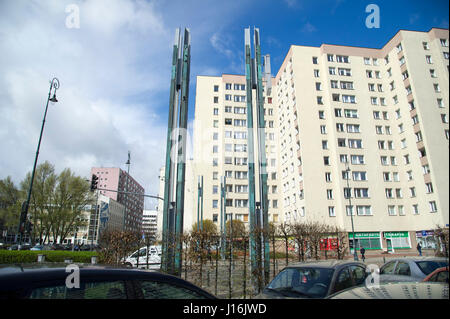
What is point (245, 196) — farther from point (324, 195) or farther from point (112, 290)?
point (112, 290)

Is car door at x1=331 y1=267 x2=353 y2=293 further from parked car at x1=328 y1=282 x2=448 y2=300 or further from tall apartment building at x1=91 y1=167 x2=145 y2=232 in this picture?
tall apartment building at x1=91 y1=167 x2=145 y2=232

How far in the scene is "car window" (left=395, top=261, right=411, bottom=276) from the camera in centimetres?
665

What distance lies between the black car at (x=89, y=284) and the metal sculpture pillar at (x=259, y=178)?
22.9 ft

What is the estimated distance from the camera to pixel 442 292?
7.20ft

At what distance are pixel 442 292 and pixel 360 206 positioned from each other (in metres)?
39.3

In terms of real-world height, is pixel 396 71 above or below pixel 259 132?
above

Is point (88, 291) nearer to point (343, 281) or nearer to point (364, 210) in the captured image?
point (343, 281)

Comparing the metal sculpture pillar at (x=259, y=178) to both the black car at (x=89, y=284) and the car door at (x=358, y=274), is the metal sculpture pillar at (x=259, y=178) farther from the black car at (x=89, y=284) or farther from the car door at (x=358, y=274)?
the black car at (x=89, y=284)

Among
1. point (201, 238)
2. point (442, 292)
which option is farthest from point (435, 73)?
point (201, 238)

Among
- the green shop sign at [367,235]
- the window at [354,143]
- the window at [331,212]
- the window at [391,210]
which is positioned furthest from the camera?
the window at [354,143]

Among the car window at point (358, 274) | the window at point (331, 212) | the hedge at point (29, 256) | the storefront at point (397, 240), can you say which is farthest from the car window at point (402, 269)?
the storefront at point (397, 240)

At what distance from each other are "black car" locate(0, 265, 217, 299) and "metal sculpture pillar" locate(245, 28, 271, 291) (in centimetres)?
697

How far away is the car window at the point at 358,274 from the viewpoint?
5078 millimetres

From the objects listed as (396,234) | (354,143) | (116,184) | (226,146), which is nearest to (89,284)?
(354,143)
